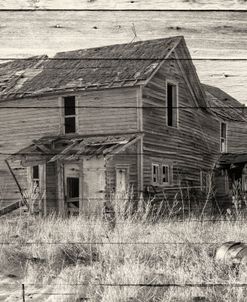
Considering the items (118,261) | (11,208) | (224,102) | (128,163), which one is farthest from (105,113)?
(224,102)

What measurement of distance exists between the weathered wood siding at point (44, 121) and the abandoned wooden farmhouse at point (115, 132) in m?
0.02

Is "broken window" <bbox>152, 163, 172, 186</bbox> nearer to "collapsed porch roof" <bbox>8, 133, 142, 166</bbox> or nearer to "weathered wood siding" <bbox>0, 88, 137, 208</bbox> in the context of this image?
"collapsed porch roof" <bbox>8, 133, 142, 166</bbox>

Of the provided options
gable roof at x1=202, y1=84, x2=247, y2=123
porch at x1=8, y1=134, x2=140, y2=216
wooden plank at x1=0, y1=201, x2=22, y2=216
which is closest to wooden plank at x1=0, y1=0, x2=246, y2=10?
gable roof at x1=202, y1=84, x2=247, y2=123

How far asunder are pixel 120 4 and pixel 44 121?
353 centimetres

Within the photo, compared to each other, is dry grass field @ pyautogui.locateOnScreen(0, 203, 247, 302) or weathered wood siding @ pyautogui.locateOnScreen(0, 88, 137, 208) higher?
weathered wood siding @ pyautogui.locateOnScreen(0, 88, 137, 208)

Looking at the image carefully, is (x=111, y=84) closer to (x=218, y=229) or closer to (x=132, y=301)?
(x=218, y=229)

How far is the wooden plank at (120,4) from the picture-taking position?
3.05 m

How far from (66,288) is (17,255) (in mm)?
1478

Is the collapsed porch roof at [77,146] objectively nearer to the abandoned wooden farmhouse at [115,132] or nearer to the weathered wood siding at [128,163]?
the abandoned wooden farmhouse at [115,132]

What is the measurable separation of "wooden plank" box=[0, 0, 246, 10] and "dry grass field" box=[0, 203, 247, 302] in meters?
1.57

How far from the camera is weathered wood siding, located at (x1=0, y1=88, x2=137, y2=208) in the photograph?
18.3 ft

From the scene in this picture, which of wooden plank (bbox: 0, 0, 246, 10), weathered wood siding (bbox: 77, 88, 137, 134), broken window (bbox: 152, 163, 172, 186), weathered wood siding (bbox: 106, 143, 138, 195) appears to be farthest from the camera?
weathered wood siding (bbox: 77, 88, 137, 134)

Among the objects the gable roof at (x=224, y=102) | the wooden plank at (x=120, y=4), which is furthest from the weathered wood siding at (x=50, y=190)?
the wooden plank at (x=120, y=4)

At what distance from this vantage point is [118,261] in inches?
157
